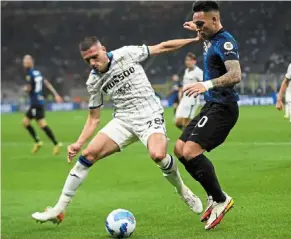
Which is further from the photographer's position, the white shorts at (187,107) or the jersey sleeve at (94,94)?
the white shorts at (187,107)

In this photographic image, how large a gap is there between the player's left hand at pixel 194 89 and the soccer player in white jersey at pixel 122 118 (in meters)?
1.35

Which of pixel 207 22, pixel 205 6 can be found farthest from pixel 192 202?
pixel 205 6

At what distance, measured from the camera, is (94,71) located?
8.54 m

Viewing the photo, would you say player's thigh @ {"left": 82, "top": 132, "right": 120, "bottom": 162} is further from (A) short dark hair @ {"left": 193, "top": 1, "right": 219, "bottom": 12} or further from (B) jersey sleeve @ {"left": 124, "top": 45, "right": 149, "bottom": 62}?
(A) short dark hair @ {"left": 193, "top": 1, "right": 219, "bottom": 12}

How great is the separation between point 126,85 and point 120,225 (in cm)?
196

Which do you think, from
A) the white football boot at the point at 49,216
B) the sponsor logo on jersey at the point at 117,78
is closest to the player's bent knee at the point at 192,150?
the sponsor logo on jersey at the point at 117,78

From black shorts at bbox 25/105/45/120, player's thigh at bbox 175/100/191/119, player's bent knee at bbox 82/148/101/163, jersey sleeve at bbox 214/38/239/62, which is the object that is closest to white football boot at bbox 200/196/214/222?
player's bent knee at bbox 82/148/101/163

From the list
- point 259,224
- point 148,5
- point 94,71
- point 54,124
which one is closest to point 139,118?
point 94,71

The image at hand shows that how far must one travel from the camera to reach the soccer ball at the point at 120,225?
750 centimetres

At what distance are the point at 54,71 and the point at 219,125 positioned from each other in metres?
42.7

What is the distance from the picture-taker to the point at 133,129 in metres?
8.63

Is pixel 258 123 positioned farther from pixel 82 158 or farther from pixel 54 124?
pixel 82 158

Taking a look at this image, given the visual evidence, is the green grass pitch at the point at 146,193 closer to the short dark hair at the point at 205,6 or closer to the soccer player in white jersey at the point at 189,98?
the soccer player in white jersey at the point at 189,98

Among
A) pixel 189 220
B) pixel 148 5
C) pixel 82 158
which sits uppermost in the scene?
pixel 82 158
